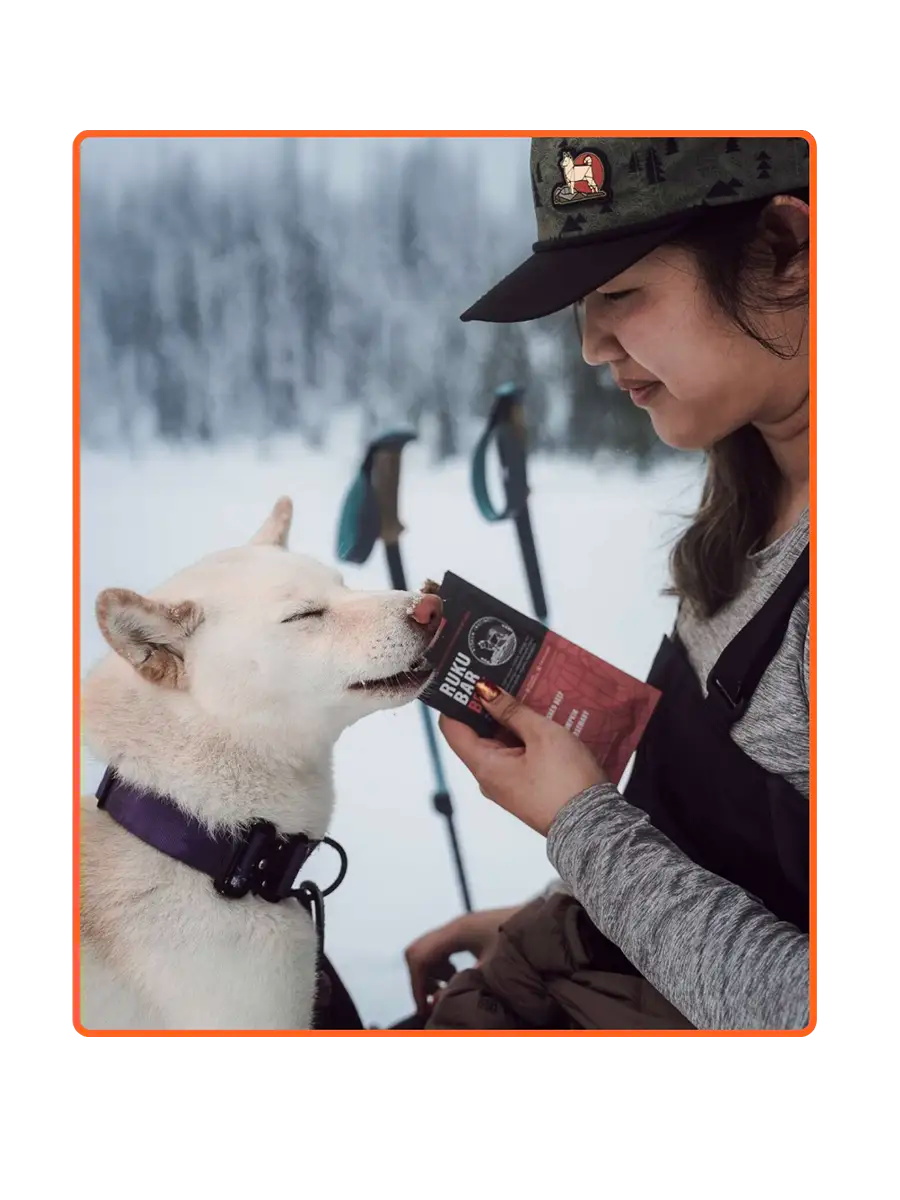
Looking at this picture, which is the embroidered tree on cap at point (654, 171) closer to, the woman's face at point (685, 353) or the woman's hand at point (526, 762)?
the woman's face at point (685, 353)

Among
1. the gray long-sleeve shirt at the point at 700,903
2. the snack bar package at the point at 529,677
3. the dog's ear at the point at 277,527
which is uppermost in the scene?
the dog's ear at the point at 277,527

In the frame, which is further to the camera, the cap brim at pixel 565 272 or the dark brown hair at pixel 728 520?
the dark brown hair at pixel 728 520

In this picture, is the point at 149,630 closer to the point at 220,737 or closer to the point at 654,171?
the point at 220,737

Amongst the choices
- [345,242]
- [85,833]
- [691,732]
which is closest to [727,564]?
[691,732]

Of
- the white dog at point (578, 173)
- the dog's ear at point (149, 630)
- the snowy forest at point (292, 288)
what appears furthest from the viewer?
the snowy forest at point (292, 288)

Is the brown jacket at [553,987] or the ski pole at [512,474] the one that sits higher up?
the ski pole at [512,474]

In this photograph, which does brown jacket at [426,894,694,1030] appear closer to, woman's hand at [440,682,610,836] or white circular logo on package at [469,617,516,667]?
woman's hand at [440,682,610,836]

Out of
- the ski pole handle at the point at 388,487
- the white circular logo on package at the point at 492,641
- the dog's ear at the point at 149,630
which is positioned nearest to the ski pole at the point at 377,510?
the ski pole handle at the point at 388,487

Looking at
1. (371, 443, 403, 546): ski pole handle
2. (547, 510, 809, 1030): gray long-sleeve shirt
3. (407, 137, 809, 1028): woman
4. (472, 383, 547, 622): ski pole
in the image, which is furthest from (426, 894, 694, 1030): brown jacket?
(371, 443, 403, 546): ski pole handle
